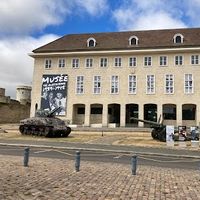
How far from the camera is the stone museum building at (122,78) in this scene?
159 feet

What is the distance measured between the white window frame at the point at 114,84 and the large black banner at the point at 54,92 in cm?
732

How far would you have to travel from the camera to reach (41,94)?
53.0 m

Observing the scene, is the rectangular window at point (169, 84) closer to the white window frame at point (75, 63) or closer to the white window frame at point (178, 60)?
the white window frame at point (178, 60)

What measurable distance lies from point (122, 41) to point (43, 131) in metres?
25.5

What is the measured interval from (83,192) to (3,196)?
1.83m

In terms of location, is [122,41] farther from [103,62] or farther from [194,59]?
[194,59]

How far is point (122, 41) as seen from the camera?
52906 mm

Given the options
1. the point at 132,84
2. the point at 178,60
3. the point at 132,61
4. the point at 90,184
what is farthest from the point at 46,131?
the point at 178,60

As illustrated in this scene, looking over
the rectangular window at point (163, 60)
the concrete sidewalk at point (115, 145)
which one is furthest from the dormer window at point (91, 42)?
the concrete sidewalk at point (115, 145)

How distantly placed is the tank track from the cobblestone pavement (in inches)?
790

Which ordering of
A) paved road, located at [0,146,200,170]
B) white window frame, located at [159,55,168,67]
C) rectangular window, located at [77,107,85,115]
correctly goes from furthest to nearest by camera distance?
A: rectangular window, located at [77,107,85,115] < white window frame, located at [159,55,168,67] < paved road, located at [0,146,200,170]

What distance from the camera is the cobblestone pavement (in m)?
7.36

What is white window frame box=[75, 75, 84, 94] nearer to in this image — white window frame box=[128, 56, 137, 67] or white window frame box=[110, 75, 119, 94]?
white window frame box=[110, 75, 119, 94]

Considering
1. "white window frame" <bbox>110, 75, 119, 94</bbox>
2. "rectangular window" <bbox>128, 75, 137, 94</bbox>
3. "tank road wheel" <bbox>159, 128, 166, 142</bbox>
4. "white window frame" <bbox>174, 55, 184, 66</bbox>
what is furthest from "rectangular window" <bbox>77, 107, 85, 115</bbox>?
"tank road wheel" <bbox>159, 128, 166, 142</bbox>
